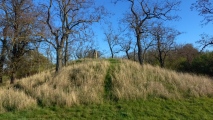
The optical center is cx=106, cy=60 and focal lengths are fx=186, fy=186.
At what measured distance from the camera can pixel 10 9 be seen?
25438 millimetres

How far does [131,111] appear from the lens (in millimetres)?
8586

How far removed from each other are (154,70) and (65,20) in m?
9.10

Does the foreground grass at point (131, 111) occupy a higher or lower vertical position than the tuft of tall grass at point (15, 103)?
lower

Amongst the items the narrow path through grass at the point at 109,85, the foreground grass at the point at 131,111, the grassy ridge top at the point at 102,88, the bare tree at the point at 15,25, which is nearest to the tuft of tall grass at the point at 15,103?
the grassy ridge top at the point at 102,88

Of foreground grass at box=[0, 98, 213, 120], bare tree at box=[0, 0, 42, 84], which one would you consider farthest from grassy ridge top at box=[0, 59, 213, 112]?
bare tree at box=[0, 0, 42, 84]

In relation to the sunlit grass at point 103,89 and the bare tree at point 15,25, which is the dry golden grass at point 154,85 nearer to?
the sunlit grass at point 103,89

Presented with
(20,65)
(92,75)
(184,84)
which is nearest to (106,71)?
(92,75)

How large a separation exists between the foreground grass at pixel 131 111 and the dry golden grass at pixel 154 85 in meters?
0.67

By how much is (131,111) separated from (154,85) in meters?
3.34

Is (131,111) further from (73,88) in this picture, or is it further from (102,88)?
(73,88)

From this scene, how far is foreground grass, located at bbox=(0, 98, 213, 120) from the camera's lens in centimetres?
805

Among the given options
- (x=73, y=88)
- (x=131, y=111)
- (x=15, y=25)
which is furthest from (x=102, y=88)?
(x=15, y=25)

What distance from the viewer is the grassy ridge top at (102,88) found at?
9617mm

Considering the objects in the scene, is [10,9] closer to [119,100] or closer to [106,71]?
[106,71]
